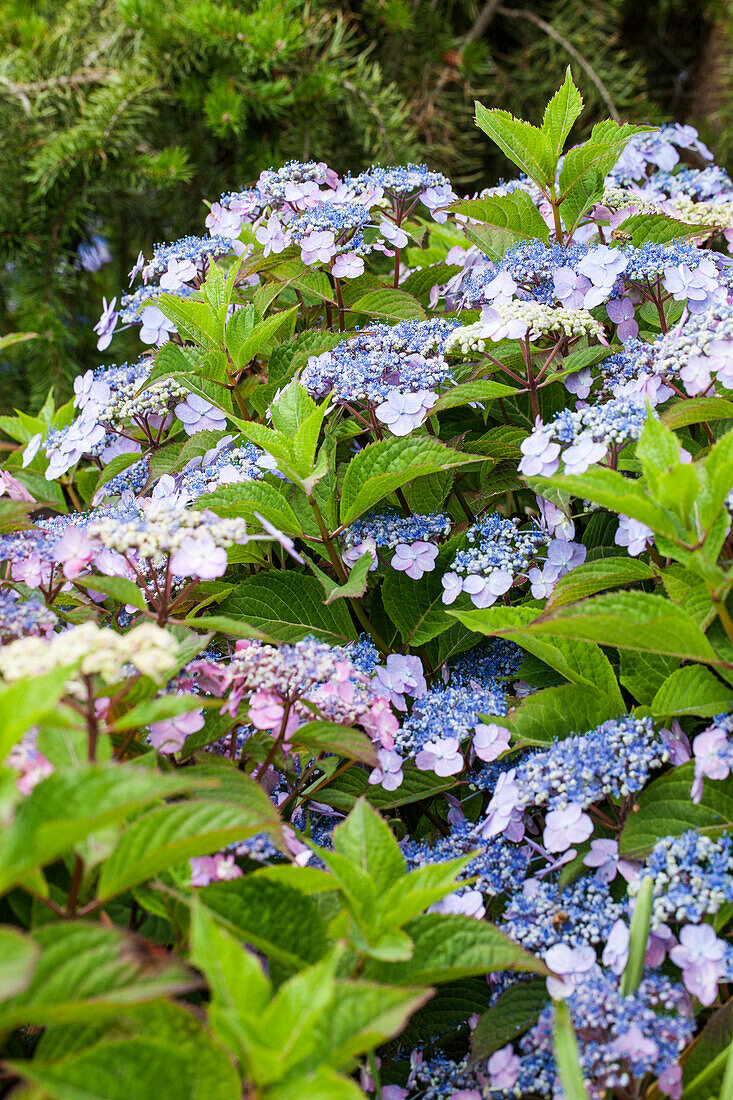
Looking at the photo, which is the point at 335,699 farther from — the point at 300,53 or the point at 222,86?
the point at 300,53

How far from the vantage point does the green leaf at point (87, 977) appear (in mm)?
546

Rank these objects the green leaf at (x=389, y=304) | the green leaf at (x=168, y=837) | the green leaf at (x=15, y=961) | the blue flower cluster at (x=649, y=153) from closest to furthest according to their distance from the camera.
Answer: the green leaf at (x=15, y=961)
the green leaf at (x=168, y=837)
the green leaf at (x=389, y=304)
the blue flower cluster at (x=649, y=153)

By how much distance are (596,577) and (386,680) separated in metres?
0.25

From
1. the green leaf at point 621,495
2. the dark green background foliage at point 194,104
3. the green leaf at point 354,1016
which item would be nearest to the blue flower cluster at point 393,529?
the green leaf at point 621,495

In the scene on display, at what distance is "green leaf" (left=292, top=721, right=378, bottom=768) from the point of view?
2.76 feet

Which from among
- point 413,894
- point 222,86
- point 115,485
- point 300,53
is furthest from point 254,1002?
point 300,53

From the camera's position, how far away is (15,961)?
0.51 meters

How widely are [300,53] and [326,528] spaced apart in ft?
6.36

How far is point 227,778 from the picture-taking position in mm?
794

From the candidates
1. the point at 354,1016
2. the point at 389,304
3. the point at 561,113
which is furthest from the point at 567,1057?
the point at 561,113

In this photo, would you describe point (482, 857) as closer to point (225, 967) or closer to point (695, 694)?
point (695, 694)

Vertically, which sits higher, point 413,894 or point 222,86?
point 222,86

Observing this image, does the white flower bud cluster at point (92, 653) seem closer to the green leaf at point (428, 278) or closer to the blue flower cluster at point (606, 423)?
the blue flower cluster at point (606, 423)

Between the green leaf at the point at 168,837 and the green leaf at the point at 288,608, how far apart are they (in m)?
0.41
